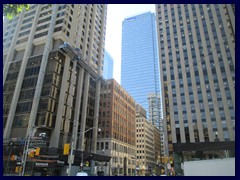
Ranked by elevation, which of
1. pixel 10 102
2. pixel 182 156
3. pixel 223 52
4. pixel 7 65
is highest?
pixel 223 52

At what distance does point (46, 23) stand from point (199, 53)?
4966cm

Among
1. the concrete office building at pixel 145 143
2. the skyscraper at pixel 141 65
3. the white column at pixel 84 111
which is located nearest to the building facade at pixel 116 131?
the white column at pixel 84 111

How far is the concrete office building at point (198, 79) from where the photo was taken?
60125 millimetres

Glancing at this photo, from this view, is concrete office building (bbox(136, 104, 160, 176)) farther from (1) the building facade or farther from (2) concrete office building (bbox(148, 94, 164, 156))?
(1) the building facade

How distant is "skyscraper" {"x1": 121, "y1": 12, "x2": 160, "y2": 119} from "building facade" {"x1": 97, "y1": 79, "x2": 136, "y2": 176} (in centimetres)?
6738

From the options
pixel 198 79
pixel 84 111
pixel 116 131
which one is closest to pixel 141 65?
pixel 116 131

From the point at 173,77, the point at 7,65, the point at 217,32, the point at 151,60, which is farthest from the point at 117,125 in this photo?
the point at 151,60

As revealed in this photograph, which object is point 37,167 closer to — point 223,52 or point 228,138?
point 228,138

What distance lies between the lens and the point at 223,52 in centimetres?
6788

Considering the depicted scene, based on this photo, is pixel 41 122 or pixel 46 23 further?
pixel 46 23

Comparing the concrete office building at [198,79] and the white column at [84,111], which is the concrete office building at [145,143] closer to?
the concrete office building at [198,79]

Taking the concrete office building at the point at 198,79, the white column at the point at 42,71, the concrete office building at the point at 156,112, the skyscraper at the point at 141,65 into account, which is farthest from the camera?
the skyscraper at the point at 141,65

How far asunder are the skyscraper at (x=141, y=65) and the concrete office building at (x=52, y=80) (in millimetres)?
95763

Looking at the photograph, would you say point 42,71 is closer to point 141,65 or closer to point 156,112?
point 156,112
